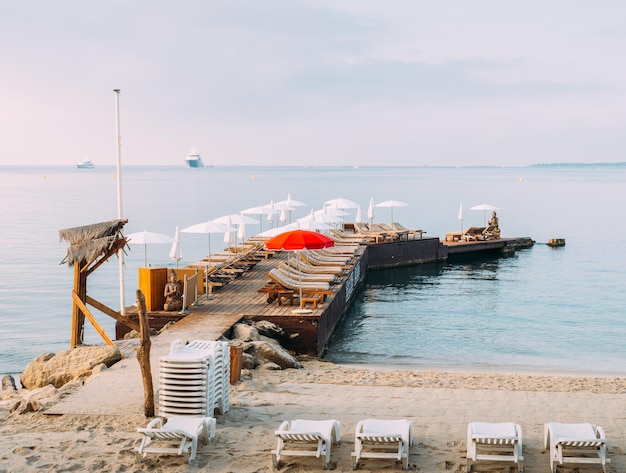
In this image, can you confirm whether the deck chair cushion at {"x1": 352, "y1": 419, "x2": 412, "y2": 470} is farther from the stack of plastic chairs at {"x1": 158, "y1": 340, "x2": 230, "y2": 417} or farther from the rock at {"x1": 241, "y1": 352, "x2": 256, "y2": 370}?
the rock at {"x1": 241, "y1": 352, "x2": 256, "y2": 370}

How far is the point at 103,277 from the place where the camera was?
3484cm

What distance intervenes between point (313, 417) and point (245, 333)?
4857mm

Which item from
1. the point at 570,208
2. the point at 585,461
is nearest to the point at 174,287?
the point at 585,461

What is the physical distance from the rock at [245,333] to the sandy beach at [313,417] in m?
1.45

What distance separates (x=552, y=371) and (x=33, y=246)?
127ft

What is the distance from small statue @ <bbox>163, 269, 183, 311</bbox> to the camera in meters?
16.0

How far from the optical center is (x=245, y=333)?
1435 cm

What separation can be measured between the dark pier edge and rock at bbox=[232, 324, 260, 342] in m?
1.08

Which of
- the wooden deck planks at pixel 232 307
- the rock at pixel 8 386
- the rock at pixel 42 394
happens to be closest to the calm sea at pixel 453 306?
the wooden deck planks at pixel 232 307

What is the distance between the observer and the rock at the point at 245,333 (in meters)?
14.2

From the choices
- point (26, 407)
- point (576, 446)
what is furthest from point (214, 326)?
point (576, 446)

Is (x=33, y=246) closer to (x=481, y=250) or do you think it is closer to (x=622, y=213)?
(x=481, y=250)

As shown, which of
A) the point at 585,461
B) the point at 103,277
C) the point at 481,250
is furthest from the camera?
the point at 481,250

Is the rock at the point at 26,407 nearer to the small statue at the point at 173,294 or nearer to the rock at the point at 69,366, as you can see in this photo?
the rock at the point at 69,366
